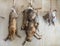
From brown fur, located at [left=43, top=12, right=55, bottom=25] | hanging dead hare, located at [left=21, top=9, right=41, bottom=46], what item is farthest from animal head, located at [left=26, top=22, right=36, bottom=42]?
brown fur, located at [left=43, top=12, right=55, bottom=25]

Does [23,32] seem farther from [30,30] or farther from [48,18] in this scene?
[48,18]

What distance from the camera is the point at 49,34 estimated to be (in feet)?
7.88

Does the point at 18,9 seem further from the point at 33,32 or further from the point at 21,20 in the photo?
the point at 33,32

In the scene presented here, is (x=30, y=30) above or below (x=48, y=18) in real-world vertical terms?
below

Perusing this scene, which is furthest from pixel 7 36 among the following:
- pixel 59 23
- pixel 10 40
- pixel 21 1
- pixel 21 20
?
pixel 59 23

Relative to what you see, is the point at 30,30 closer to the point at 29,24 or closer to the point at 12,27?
the point at 29,24

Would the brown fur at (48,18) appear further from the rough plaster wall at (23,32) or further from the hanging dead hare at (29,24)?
the hanging dead hare at (29,24)

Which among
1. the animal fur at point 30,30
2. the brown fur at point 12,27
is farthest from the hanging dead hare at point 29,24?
the brown fur at point 12,27

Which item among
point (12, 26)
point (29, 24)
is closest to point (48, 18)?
point (29, 24)

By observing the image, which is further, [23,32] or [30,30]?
[23,32]

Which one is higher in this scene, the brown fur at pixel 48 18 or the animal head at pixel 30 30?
the brown fur at pixel 48 18

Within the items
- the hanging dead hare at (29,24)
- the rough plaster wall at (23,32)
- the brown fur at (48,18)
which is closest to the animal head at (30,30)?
the hanging dead hare at (29,24)

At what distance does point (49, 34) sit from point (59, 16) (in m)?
0.25

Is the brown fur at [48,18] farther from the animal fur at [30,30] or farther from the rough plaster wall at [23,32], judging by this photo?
the animal fur at [30,30]
